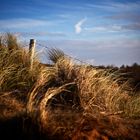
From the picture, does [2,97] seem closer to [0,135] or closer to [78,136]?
[0,135]

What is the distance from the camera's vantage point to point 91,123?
10109mm

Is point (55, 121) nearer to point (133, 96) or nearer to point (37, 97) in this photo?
point (37, 97)

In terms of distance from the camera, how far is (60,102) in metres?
12.0

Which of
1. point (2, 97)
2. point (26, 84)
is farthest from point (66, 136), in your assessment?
point (26, 84)

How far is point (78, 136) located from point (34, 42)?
6.45 metres

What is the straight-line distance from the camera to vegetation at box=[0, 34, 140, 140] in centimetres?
942

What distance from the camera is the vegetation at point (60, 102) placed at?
9420 millimetres

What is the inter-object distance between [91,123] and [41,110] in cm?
139

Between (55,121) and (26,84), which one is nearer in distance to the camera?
(55,121)

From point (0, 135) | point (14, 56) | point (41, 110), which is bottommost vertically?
point (0, 135)

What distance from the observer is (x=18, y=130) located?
9453 millimetres

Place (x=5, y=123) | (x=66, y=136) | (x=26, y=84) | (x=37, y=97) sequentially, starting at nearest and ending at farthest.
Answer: (x=66, y=136), (x=5, y=123), (x=37, y=97), (x=26, y=84)

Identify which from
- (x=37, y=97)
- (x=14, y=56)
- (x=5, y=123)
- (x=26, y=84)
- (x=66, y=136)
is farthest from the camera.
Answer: (x=14, y=56)

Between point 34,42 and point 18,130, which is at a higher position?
point 34,42
